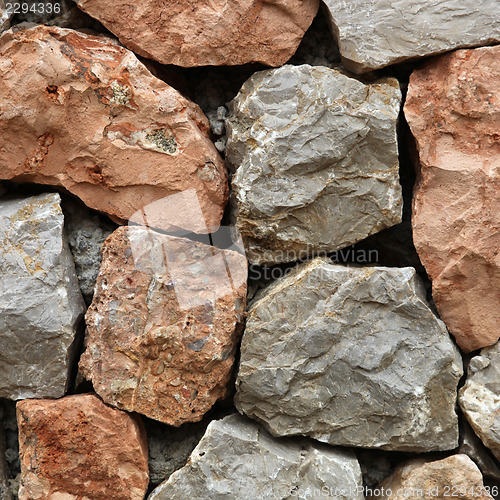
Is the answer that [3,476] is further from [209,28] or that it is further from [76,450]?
[209,28]

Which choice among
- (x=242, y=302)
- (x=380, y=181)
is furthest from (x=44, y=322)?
(x=380, y=181)

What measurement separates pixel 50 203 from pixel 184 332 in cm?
62

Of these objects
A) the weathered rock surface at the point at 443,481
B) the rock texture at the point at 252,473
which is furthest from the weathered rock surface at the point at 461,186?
Answer: the rock texture at the point at 252,473

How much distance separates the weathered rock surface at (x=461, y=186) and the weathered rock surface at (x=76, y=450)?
3.64ft

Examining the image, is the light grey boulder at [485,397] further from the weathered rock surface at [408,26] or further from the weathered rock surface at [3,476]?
the weathered rock surface at [3,476]

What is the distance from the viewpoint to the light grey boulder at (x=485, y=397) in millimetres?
1792

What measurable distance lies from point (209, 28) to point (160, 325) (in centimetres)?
94

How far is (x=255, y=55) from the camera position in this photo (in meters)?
1.88

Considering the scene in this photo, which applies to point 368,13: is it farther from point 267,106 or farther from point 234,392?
point 234,392

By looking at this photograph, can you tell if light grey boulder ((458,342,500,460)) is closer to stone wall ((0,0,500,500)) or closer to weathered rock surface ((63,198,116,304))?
stone wall ((0,0,500,500))

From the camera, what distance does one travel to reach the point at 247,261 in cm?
190

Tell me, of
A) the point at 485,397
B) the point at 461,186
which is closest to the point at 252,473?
the point at 485,397

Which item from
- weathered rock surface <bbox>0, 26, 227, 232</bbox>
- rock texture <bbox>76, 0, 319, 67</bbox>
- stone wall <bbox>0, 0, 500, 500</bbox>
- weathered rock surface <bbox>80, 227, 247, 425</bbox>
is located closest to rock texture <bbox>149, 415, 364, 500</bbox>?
stone wall <bbox>0, 0, 500, 500</bbox>

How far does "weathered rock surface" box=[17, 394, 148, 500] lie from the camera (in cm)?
182
